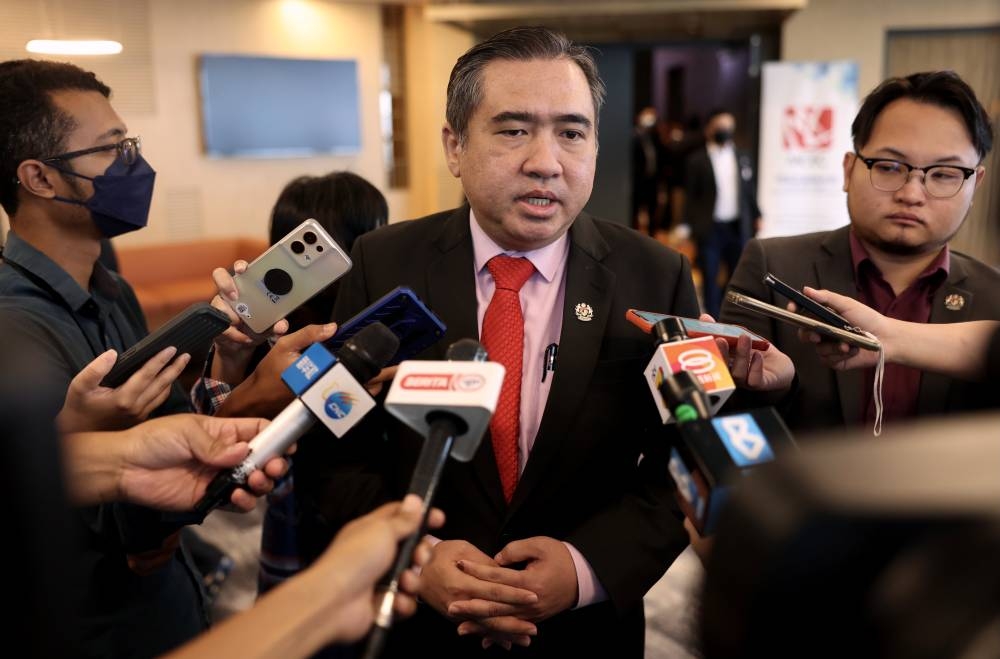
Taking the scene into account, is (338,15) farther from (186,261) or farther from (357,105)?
(186,261)

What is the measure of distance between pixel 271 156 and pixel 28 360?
7.92 metres

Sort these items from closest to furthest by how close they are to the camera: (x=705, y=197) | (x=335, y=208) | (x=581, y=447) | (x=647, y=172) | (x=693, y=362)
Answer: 1. (x=693, y=362)
2. (x=581, y=447)
3. (x=335, y=208)
4. (x=705, y=197)
5. (x=647, y=172)

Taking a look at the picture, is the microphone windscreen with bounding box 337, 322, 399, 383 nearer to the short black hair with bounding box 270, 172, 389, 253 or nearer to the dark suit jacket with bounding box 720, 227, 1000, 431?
the dark suit jacket with bounding box 720, 227, 1000, 431

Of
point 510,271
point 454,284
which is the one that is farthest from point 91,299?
point 510,271

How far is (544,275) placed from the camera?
149cm

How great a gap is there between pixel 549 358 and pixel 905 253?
813mm

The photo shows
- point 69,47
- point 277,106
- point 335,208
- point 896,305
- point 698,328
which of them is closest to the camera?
point 698,328

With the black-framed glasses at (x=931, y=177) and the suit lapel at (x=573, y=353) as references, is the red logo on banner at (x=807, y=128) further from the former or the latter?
the suit lapel at (x=573, y=353)

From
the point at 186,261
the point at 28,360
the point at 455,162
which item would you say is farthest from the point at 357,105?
the point at 28,360

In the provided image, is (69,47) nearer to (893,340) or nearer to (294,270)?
(294,270)

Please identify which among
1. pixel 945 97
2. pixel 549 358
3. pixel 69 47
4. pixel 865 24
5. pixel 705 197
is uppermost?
pixel 865 24

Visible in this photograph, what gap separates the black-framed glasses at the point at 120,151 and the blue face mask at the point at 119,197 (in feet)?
0.04

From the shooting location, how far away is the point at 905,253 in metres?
1.62

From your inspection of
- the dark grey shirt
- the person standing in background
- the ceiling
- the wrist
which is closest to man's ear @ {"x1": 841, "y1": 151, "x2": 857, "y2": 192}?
the wrist
